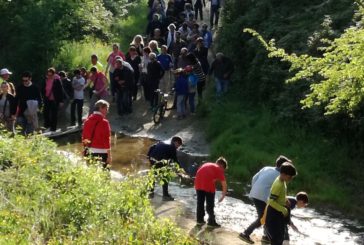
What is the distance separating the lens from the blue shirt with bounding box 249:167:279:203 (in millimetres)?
11586

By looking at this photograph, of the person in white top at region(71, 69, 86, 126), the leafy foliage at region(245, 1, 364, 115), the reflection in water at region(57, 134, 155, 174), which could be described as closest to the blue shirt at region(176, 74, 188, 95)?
the reflection in water at region(57, 134, 155, 174)

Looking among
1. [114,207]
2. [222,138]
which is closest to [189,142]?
→ [222,138]

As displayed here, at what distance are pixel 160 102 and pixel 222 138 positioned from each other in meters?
3.13

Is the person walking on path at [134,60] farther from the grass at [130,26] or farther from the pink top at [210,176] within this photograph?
the pink top at [210,176]

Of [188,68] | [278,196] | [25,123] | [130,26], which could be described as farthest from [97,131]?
[130,26]

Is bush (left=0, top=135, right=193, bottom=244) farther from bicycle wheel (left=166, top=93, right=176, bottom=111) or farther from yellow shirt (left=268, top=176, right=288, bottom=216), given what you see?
bicycle wheel (left=166, top=93, right=176, bottom=111)

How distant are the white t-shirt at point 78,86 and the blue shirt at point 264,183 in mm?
8747

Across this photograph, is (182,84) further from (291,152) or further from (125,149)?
(291,152)

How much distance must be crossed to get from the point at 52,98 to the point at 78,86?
824 millimetres

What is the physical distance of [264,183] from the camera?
11625 mm

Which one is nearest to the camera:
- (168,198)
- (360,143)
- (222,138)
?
(168,198)

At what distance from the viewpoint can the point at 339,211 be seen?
14.5 metres

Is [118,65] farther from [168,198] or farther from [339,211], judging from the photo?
[339,211]

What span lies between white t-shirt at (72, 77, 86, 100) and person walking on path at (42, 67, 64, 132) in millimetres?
495
